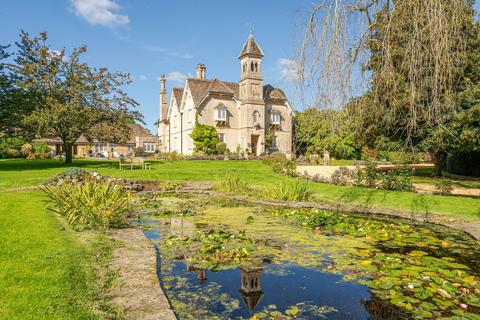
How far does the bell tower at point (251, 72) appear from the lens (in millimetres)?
41406

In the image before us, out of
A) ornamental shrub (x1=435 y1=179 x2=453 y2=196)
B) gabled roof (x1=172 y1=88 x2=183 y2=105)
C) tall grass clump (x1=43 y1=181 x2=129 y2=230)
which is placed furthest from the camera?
gabled roof (x1=172 y1=88 x2=183 y2=105)

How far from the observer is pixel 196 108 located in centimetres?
4106

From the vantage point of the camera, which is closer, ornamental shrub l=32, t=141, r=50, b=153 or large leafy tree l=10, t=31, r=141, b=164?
large leafy tree l=10, t=31, r=141, b=164

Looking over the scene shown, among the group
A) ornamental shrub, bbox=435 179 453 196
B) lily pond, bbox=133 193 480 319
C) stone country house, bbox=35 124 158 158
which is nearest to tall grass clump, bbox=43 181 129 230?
lily pond, bbox=133 193 480 319

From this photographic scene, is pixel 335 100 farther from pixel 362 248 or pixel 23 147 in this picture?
pixel 23 147

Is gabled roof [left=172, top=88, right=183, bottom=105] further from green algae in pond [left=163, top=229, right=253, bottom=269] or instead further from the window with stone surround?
green algae in pond [left=163, top=229, right=253, bottom=269]

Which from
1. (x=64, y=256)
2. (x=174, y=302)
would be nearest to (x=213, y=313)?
(x=174, y=302)

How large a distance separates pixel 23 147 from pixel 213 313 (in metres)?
50.6

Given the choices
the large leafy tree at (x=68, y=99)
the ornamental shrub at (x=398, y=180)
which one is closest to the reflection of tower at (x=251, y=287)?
the ornamental shrub at (x=398, y=180)

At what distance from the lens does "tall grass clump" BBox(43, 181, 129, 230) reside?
27.8ft

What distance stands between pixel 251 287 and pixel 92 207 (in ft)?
16.8

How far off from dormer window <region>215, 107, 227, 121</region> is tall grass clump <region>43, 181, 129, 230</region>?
32534 millimetres

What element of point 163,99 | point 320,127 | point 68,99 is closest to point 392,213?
point 320,127

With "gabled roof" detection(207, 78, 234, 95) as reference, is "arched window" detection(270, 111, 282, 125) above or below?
below
